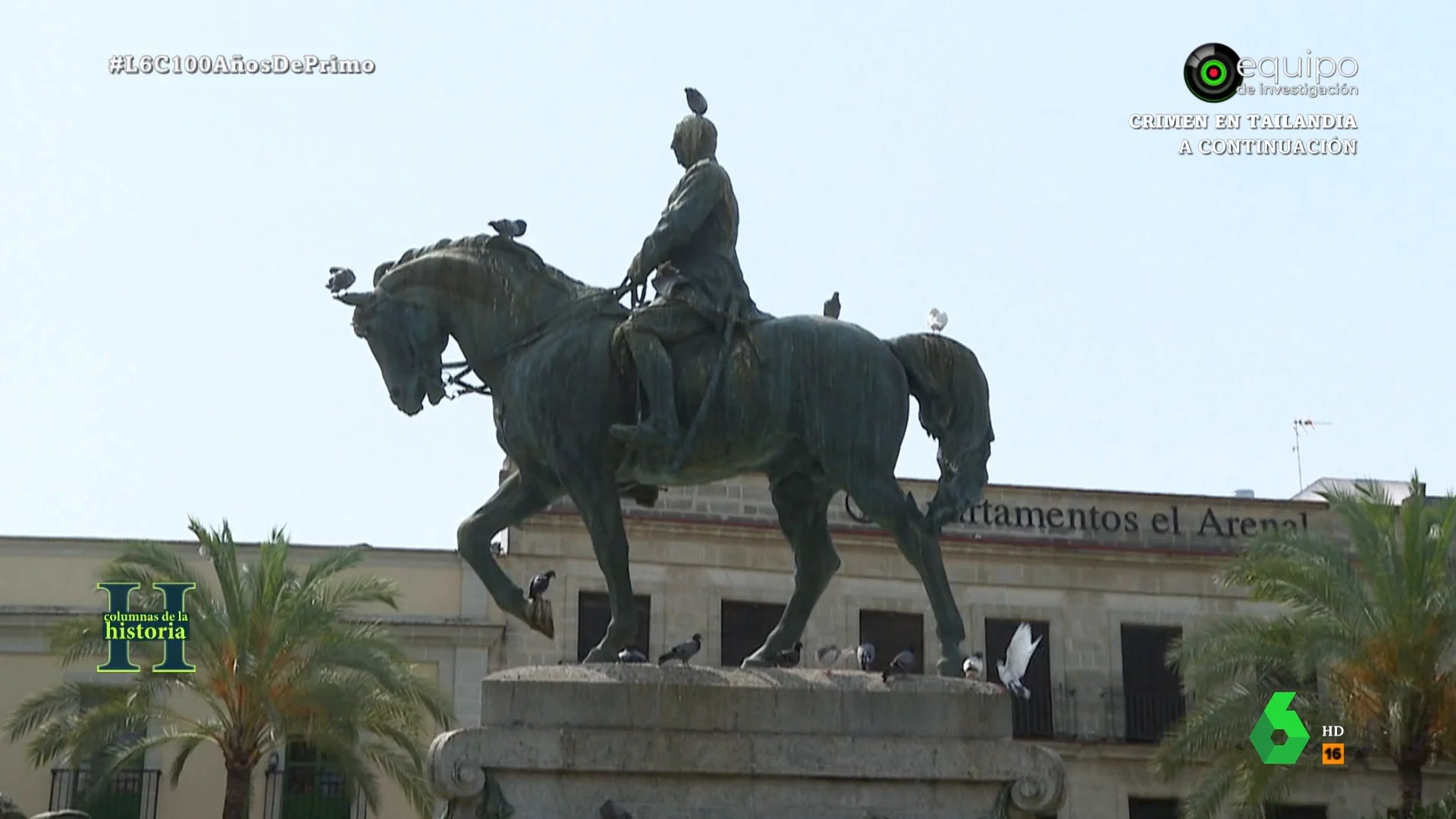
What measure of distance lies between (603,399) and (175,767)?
2072 centimetres

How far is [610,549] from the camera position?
11.2 m

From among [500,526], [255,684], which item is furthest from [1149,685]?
[500,526]

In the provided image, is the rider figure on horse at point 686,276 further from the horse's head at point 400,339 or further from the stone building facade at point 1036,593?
the stone building facade at point 1036,593

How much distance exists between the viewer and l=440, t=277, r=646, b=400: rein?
11.3 metres

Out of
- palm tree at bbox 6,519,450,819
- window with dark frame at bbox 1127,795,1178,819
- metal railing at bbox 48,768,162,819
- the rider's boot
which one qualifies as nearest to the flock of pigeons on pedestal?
the rider's boot

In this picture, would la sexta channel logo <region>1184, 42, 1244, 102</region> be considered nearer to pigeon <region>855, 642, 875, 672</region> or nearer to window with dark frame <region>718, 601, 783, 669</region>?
pigeon <region>855, 642, 875, 672</region>

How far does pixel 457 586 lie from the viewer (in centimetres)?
3597

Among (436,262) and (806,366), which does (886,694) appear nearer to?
(806,366)

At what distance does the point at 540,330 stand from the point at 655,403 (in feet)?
2.81

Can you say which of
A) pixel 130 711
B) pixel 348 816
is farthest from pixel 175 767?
pixel 348 816

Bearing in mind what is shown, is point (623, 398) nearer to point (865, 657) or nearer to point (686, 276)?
point (686, 276)

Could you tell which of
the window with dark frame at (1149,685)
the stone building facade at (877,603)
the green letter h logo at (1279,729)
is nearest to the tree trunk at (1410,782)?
the green letter h logo at (1279,729)

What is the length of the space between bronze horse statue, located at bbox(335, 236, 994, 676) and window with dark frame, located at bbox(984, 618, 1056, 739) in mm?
25065

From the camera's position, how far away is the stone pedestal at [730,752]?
33.8 feet
